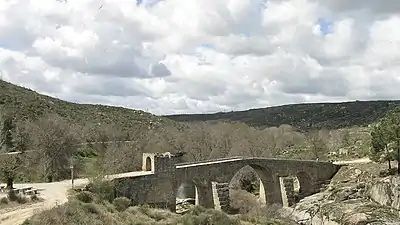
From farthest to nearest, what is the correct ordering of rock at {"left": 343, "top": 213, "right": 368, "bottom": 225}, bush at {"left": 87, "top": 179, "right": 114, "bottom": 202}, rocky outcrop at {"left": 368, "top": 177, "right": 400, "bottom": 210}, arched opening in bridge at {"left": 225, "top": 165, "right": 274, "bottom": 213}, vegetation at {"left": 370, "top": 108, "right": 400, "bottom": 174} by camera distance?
arched opening in bridge at {"left": 225, "top": 165, "right": 274, "bottom": 213} < vegetation at {"left": 370, "top": 108, "right": 400, "bottom": 174} < rocky outcrop at {"left": 368, "top": 177, "right": 400, "bottom": 210} < bush at {"left": 87, "top": 179, "right": 114, "bottom": 202} < rock at {"left": 343, "top": 213, "right": 368, "bottom": 225}

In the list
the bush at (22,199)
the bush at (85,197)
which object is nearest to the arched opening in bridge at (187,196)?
the bush at (85,197)

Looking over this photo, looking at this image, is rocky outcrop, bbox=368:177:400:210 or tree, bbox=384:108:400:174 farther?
tree, bbox=384:108:400:174

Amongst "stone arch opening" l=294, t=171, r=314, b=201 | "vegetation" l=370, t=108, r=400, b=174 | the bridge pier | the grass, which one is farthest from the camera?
"stone arch opening" l=294, t=171, r=314, b=201

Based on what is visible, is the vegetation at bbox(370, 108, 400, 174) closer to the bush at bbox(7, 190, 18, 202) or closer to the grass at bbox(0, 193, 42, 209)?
the grass at bbox(0, 193, 42, 209)

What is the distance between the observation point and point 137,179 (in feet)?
112

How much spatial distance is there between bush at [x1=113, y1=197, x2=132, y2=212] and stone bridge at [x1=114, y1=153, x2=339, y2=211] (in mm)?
1472

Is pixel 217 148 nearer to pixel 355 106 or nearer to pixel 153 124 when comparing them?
pixel 153 124

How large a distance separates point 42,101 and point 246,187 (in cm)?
3522

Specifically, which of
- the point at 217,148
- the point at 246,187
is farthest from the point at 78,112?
the point at 246,187

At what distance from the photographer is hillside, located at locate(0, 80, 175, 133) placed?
67.1 meters

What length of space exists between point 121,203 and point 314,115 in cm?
12086

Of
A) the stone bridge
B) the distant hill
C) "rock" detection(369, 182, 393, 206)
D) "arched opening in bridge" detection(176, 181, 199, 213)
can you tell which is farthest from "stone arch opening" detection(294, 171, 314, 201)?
the distant hill

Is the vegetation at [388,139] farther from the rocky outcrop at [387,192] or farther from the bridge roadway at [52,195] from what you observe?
the bridge roadway at [52,195]

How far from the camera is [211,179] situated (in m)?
41.5
